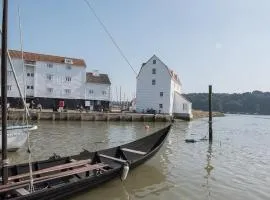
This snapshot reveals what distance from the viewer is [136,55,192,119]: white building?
62812mm

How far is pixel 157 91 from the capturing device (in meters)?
63.2

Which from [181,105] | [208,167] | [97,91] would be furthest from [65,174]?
[181,105]

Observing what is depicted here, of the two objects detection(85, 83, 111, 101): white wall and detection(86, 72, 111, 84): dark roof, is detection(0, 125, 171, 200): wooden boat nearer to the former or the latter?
detection(85, 83, 111, 101): white wall

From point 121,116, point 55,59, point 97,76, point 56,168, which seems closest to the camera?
point 56,168

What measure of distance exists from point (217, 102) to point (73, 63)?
452ft

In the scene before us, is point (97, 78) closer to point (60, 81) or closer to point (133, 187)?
point (60, 81)

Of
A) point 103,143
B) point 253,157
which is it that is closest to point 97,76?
point 103,143

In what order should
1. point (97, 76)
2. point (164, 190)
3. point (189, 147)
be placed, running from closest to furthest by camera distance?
point (164, 190)
point (189, 147)
point (97, 76)

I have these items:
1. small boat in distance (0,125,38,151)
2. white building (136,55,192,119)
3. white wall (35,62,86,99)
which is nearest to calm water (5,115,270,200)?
small boat in distance (0,125,38,151)

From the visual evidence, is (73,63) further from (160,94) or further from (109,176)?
(109,176)

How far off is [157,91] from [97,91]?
1112 centimetres

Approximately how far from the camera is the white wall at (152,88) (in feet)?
206

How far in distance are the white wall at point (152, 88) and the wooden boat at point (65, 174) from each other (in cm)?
4556

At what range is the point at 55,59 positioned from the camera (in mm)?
61125
